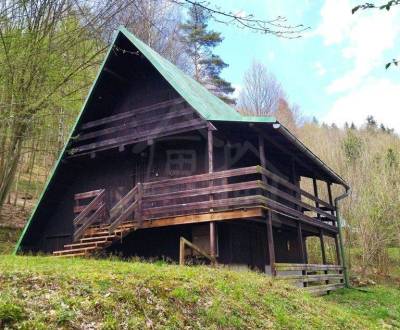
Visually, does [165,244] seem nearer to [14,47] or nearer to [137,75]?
[137,75]

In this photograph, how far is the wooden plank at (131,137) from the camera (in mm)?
14366

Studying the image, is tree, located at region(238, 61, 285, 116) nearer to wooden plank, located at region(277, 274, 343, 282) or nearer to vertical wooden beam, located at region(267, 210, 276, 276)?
wooden plank, located at region(277, 274, 343, 282)

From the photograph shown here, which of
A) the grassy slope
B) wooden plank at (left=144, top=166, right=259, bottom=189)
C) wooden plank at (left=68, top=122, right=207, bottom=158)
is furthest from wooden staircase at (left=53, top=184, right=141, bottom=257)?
the grassy slope

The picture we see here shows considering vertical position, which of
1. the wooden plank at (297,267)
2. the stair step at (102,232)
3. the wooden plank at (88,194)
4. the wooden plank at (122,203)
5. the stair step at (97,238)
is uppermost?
the wooden plank at (88,194)

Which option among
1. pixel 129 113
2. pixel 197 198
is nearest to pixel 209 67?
pixel 129 113

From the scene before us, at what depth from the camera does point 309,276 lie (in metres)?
13.5

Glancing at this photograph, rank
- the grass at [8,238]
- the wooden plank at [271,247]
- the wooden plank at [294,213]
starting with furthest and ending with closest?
the grass at [8,238] < the wooden plank at [294,213] < the wooden plank at [271,247]

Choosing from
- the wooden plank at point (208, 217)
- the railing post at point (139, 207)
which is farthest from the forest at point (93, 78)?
the wooden plank at point (208, 217)

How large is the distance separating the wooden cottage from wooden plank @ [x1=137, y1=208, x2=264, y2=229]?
0.10ft

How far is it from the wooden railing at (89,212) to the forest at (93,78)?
2.28 metres

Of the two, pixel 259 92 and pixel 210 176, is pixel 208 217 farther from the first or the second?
pixel 259 92

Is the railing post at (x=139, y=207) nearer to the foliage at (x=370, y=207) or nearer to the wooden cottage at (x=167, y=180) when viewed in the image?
the wooden cottage at (x=167, y=180)

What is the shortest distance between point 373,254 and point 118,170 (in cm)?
1579

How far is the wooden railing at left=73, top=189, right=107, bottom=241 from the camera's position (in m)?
15.3
